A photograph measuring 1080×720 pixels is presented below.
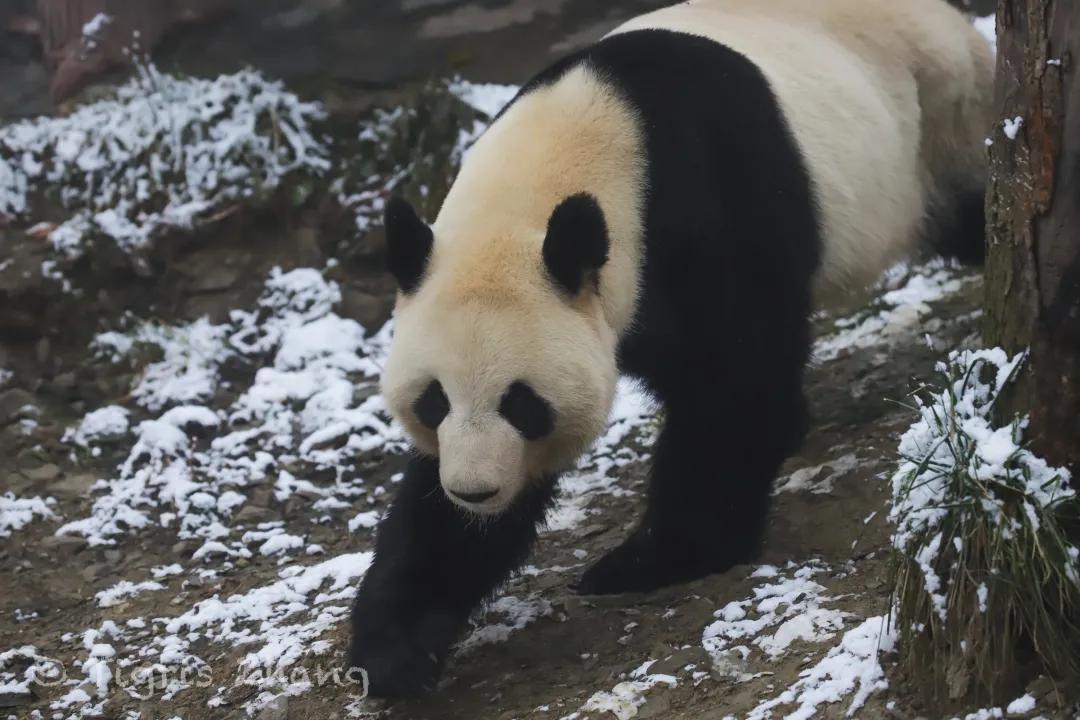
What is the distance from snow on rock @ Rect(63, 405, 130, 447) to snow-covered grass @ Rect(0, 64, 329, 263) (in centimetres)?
117

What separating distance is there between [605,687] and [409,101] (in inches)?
188

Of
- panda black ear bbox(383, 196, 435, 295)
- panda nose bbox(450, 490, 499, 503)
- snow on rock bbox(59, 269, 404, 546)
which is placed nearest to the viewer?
panda nose bbox(450, 490, 499, 503)

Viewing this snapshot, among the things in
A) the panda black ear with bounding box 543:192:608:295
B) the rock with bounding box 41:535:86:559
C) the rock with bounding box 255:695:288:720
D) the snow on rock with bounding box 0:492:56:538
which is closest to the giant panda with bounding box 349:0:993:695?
the panda black ear with bounding box 543:192:608:295

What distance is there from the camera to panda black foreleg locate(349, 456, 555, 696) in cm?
376

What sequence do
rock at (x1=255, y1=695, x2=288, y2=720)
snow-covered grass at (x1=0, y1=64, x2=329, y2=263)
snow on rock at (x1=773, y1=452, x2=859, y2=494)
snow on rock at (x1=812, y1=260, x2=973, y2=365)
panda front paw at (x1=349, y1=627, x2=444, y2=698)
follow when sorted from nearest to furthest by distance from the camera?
panda front paw at (x1=349, y1=627, x2=444, y2=698)
rock at (x1=255, y1=695, x2=288, y2=720)
snow on rock at (x1=773, y1=452, x2=859, y2=494)
snow on rock at (x1=812, y1=260, x2=973, y2=365)
snow-covered grass at (x1=0, y1=64, x2=329, y2=263)

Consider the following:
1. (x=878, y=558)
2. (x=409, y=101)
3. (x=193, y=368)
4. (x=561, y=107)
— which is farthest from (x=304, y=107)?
(x=878, y=558)

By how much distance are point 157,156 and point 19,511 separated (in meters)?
2.56

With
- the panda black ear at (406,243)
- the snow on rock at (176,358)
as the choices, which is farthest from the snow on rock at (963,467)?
the snow on rock at (176,358)

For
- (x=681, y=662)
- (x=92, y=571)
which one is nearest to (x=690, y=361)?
(x=681, y=662)

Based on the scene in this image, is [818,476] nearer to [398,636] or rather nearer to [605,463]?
[605,463]

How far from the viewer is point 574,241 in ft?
10.9

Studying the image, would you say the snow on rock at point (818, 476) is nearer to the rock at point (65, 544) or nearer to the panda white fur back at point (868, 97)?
the panda white fur back at point (868, 97)

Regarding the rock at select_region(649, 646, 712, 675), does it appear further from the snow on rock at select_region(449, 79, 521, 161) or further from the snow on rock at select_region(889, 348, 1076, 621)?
the snow on rock at select_region(449, 79, 521, 161)

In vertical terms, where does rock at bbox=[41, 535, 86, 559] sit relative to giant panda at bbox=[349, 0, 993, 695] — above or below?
below
